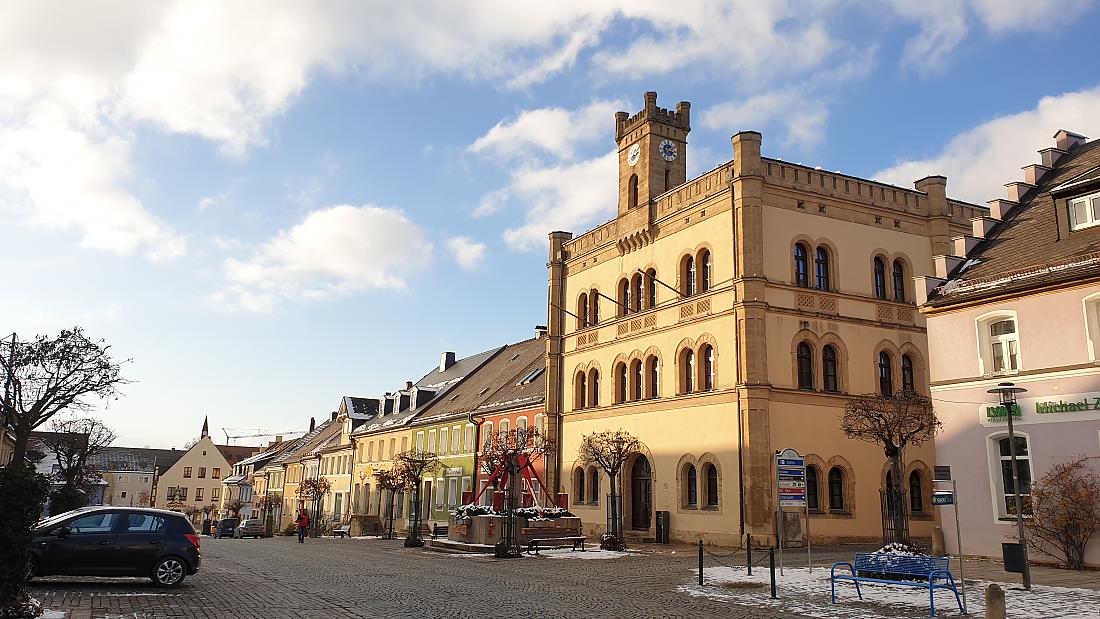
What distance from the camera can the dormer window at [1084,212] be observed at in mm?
22103

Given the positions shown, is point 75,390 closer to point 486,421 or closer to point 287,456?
point 486,421

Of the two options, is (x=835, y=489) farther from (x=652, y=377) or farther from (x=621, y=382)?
(x=621, y=382)

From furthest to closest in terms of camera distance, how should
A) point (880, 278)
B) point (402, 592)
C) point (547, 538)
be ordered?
point (880, 278), point (547, 538), point (402, 592)

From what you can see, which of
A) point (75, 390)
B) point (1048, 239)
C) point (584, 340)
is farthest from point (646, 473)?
point (75, 390)

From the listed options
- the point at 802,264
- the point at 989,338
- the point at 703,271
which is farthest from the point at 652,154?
the point at 989,338

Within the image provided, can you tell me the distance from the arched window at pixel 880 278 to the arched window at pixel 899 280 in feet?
1.90

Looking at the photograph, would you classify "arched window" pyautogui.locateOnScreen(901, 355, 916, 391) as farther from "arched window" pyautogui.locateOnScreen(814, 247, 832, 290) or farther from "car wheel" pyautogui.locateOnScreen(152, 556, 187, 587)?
"car wheel" pyautogui.locateOnScreen(152, 556, 187, 587)

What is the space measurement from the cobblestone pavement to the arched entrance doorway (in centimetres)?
1059

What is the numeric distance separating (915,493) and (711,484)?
7.94m

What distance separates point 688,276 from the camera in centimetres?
3450

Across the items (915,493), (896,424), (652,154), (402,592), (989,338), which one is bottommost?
(402,592)

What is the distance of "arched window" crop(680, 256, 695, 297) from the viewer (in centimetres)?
3419

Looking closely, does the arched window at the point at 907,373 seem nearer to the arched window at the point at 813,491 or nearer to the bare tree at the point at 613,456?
the arched window at the point at 813,491

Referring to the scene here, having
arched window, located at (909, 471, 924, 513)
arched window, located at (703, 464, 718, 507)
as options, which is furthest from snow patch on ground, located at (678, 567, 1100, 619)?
arched window, located at (909, 471, 924, 513)
